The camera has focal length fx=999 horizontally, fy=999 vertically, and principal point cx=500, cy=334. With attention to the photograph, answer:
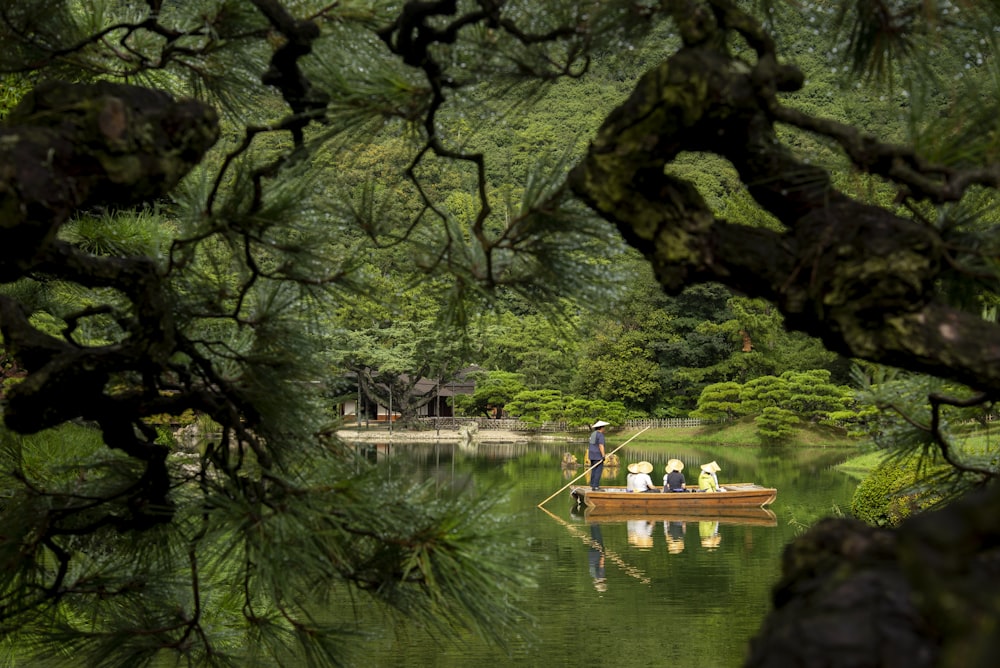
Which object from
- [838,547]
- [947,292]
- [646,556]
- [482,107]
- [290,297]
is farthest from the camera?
[646,556]

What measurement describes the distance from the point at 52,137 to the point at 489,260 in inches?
25.0

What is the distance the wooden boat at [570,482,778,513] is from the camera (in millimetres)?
12039

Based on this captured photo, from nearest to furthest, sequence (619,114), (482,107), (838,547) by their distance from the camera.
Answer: (838,547) → (619,114) → (482,107)

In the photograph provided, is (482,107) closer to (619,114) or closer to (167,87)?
(619,114)

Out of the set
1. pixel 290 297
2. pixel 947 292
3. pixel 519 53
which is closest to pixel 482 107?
A: pixel 519 53

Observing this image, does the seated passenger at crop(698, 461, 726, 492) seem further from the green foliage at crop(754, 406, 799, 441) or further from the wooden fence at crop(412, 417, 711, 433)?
the wooden fence at crop(412, 417, 711, 433)

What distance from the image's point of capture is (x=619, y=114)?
1227 mm

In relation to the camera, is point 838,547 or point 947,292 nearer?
point 838,547

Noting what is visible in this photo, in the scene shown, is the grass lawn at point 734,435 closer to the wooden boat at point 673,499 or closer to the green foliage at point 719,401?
the green foliage at point 719,401

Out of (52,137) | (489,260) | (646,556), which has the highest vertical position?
(52,137)

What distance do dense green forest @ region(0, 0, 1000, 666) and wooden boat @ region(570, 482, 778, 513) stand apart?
10324 mm

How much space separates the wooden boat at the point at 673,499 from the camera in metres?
12.0

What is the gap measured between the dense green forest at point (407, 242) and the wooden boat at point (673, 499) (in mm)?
10324

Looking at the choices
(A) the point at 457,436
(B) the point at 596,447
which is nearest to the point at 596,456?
(B) the point at 596,447
